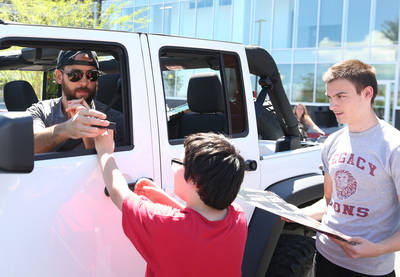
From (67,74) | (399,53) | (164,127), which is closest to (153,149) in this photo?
(164,127)

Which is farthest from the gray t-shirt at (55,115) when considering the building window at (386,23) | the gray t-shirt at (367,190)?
the building window at (386,23)

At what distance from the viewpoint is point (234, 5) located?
21.6 metres

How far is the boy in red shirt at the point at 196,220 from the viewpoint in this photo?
1503 millimetres

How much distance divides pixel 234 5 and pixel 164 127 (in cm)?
2066

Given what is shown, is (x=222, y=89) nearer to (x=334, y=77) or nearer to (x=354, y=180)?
(x=334, y=77)

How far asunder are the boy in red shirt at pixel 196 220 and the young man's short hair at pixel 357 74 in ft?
2.26

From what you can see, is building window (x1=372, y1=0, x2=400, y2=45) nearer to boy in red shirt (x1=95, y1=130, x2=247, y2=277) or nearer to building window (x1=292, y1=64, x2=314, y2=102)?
building window (x1=292, y1=64, x2=314, y2=102)

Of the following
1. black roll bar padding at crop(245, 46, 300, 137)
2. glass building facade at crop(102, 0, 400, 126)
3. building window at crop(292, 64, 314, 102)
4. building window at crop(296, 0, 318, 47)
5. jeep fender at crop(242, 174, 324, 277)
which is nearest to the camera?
jeep fender at crop(242, 174, 324, 277)

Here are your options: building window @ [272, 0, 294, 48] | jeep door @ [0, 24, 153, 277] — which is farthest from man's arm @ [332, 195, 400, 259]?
building window @ [272, 0, 294, 48]

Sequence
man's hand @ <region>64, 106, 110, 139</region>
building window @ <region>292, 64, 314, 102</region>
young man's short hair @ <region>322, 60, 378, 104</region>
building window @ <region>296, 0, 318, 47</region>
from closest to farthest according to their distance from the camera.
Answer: man's hand @ <region>64, 106, 110, 139</region>, young man's short hair @ <region>322, 60, 378, 104</region>, building window @ <region>296, 0, 318, 47</region>, building window @ <region>292, 64, 314, 102</region>

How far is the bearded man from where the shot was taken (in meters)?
1.88

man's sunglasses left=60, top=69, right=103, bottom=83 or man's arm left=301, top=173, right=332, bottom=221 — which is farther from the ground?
man's sunglasses left=60, top=69, right=103, bottom=83

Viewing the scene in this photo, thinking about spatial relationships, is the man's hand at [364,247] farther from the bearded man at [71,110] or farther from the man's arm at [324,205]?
the bearded man at [71,110]

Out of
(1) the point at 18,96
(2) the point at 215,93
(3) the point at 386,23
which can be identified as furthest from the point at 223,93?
(3) the point at 386,23
